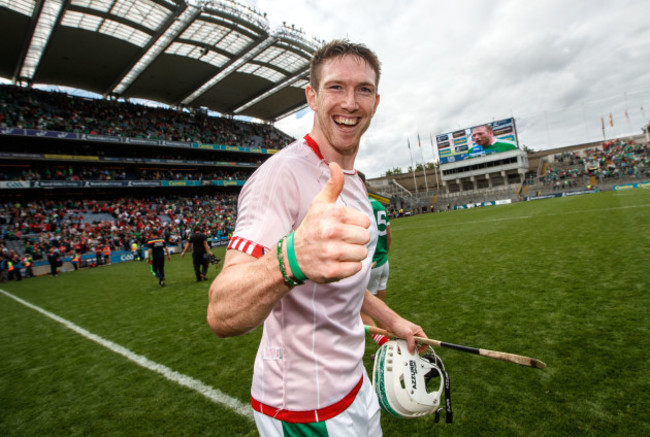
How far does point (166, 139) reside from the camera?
125ft

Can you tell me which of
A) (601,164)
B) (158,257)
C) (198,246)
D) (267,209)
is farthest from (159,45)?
(601,164)

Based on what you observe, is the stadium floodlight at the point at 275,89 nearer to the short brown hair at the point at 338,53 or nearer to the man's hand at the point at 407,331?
the short brown hair at the point at 338,53

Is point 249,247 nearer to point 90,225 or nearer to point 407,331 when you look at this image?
point 407,331

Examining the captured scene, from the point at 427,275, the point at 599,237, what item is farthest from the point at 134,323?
the point at 599,237

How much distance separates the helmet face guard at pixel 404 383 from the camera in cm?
191

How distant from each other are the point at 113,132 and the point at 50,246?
1652 centimetres

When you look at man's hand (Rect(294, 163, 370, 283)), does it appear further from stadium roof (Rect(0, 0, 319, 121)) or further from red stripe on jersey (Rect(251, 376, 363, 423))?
stadium roof (Rect(0, 0, 319, 121))

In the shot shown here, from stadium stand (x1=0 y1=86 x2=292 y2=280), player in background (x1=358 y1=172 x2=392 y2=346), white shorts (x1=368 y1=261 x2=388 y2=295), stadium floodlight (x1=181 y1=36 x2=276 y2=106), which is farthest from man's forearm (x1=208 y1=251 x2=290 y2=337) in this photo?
stadium floodlight (x1=181 y1=36 x2=276 y2=106)

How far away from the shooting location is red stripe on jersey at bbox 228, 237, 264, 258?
112cm

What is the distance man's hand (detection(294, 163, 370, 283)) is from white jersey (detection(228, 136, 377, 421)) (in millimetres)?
277

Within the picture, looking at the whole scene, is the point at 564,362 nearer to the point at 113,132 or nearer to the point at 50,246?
the point at 50,246

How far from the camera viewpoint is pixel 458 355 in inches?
157

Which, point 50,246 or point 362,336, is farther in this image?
point 50,246

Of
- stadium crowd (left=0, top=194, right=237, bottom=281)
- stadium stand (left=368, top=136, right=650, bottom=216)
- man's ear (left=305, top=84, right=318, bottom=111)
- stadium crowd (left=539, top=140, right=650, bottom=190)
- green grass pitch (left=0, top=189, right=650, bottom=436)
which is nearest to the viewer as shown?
man's ear (left=305, top=84, right=318, bottom=111)
